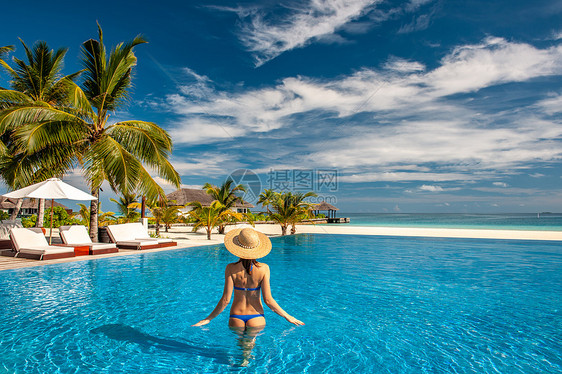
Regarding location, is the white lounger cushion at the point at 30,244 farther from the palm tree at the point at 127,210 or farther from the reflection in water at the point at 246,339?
the palm tree at the point at 127,210

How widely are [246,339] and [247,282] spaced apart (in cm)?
81

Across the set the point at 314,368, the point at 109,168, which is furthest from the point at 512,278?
the point at 109,168

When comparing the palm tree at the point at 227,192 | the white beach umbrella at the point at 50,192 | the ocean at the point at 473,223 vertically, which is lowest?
the ocean at the point at 473,223

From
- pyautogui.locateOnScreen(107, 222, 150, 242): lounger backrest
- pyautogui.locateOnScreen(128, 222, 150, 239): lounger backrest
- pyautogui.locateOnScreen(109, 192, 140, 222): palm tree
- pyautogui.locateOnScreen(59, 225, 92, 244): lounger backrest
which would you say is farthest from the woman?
pyautogui.locateOnScreen(109, 192, 140, 222): palm tree

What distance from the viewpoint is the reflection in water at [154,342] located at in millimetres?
4246

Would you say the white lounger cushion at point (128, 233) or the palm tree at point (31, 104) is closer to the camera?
the palm tree at point (31, 104)

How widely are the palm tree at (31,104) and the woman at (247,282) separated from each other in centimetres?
1075

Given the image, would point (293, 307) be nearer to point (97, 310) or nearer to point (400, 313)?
point (400, 313)

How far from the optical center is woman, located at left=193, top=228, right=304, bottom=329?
12.2 feet

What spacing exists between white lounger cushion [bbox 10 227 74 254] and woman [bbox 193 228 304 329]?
30.0 feet

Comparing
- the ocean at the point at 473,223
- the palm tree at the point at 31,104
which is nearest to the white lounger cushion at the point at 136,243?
the palm tree at the point at 31,104

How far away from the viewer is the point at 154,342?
4594 mm

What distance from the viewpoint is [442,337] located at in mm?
4945

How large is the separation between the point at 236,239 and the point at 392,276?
22.9 feet
